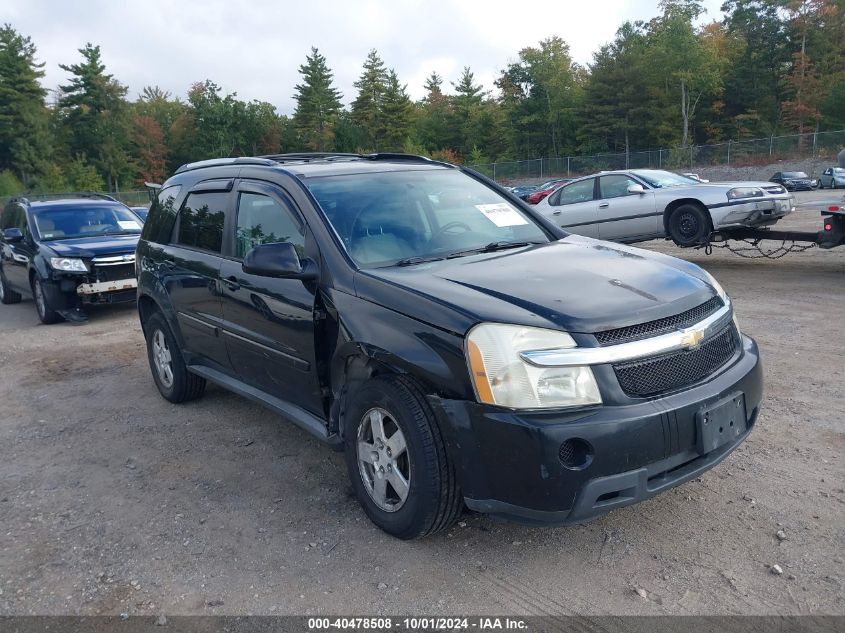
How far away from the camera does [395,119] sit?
7000 centimetres

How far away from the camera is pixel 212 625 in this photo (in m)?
2.82

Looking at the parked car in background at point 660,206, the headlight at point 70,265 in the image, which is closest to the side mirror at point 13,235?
the headlight at point 70,265

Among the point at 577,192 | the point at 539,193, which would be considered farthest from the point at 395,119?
the point at 577,192

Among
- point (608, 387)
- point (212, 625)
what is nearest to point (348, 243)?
point (608, 387)

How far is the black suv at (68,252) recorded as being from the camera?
9438mm

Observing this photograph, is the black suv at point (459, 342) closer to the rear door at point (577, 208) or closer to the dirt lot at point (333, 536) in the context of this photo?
the dirt lot at point (333, 536)

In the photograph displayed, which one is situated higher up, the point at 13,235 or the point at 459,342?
the point at 13,235

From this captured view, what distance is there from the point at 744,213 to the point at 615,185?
7.49ft

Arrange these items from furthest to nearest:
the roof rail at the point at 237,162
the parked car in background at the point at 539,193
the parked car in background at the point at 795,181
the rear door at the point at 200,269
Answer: the parked car in background at the point at 795,181, the parked car in background at the point at 539,193, the rear door at the point at 200,269, the roof rail at the point at 237,162

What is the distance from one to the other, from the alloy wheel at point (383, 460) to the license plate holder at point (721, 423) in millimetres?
1259

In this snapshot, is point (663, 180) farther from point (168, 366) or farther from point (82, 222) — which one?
point (82, 222)

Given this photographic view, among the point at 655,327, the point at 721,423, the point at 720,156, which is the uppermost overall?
the point at 720,156

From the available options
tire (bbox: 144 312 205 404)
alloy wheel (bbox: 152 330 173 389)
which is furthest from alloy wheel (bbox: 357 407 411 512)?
alloy wheel (bbox: 152 330 173 389)

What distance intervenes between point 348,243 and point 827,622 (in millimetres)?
2686
